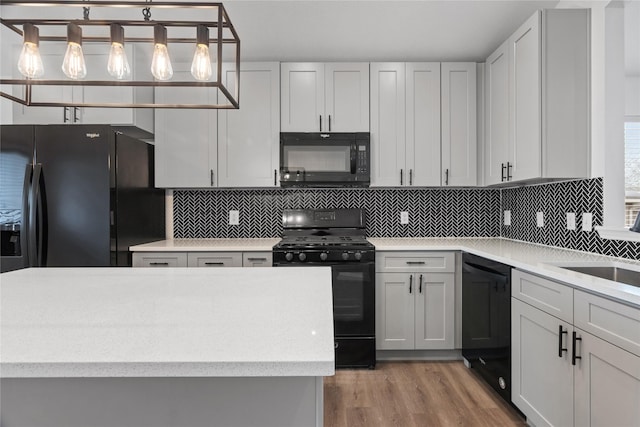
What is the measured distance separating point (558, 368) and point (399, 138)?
1980mm

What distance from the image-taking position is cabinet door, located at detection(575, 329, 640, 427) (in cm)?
131

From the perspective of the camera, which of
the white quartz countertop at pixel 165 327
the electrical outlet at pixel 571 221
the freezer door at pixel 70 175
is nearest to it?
the white quartz countertop at pixel 165 327

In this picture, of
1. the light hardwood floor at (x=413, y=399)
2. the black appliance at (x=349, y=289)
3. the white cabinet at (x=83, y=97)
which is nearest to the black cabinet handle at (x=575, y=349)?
the light hardwood floor at (x=413, y=399)

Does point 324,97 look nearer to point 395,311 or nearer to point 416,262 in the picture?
point 416,262

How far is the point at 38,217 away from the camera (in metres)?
2.50

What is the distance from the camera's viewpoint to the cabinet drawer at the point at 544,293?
1.66m

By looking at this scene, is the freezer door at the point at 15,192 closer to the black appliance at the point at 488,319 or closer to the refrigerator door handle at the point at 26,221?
the refrigerator door handle at the point at 26,221

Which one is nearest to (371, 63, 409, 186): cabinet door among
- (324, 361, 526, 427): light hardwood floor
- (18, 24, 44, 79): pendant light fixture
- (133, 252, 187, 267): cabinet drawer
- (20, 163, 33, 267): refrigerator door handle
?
(324, 361, 526, 427): light hardwood floor

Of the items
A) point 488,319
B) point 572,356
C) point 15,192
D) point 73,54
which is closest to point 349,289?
point 488,319

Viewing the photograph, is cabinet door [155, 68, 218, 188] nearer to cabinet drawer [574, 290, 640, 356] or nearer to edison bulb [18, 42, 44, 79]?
edison bulb [18, 42, 44, 79]

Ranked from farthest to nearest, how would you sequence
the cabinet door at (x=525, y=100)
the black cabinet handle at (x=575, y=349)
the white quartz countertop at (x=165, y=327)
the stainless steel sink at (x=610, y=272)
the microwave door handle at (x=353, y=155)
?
the microwave door handle at (x=353, y=155)
the cabinet door at (x=525, y=100)
the stainless steel sink at (x=610, y=272)
the black cabinet handle at (x=575, y=349)
the white quartz countertop at (x=165, y=327)

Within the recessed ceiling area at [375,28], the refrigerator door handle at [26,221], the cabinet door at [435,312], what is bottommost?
the cabinet door at [435,312]

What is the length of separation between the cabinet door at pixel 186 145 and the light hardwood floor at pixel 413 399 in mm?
1887

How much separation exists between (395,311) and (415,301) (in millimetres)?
170
